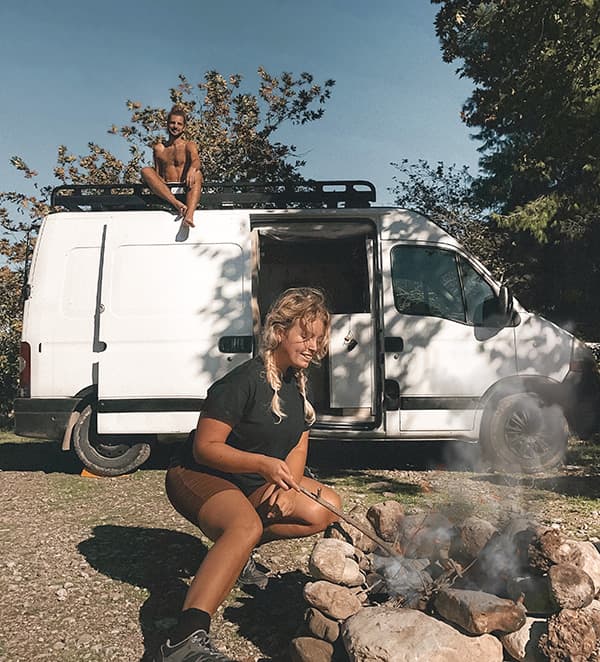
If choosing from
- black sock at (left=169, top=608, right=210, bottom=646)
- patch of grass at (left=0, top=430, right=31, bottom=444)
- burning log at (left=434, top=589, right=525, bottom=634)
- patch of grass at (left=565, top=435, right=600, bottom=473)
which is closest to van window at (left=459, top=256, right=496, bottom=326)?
patch of grass at (left=565, top=435, right=600, bottom=473)

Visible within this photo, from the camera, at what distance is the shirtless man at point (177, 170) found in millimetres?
6957

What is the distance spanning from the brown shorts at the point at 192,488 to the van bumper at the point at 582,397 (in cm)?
478

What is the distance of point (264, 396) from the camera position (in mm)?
3281

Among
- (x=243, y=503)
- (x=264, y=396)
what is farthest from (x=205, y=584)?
(x=264, y=396)

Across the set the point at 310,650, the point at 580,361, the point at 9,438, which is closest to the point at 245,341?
the point at 580,361

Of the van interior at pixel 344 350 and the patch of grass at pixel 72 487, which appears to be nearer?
the patch of grass at pixel 72 487

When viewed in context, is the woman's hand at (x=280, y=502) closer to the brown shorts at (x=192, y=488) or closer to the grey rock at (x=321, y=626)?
the brown shorts at (x=192, y=488)

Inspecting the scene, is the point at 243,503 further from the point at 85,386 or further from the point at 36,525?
the point at 85,386

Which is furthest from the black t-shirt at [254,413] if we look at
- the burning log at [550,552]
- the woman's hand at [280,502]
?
the burning log at [550,552]

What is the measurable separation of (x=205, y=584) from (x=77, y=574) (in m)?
1.78

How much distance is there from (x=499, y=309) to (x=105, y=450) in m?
4.33

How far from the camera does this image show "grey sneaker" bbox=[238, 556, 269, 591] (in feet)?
12.4

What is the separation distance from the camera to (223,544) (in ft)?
9.66

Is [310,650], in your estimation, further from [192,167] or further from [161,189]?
[192,167]
